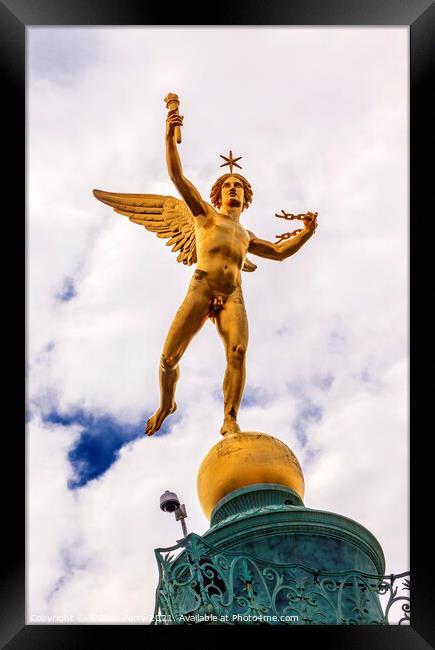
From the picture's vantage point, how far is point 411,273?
10406 mm

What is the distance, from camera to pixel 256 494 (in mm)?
15141

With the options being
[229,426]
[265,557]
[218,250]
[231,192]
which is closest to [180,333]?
[218,250]

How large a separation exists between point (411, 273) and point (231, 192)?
7.65m

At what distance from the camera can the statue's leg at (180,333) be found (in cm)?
1686

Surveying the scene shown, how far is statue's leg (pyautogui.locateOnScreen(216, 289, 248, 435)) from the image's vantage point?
17.2 metres

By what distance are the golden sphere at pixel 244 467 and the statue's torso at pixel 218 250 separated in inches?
91.9

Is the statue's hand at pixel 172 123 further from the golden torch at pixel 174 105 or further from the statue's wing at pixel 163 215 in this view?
the statue's wing at pixel 163 215

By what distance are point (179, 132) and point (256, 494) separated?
4.78 m

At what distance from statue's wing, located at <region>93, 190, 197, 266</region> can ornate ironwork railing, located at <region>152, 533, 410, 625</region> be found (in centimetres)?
557

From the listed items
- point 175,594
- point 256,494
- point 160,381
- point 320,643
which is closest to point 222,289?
point 160,381

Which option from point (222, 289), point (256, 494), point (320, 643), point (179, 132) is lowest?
point (320, 643)

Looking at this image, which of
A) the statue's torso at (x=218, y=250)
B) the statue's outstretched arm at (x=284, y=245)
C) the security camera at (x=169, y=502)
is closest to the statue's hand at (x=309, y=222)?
the statue's outstretched arm at (x=284, y=245)

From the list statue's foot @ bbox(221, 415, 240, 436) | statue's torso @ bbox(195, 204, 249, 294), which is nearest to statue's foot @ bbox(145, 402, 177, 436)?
statue's foot @ bbox(221, 415, 240, 436)

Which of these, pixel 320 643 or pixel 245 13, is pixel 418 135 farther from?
pixel 320 643
